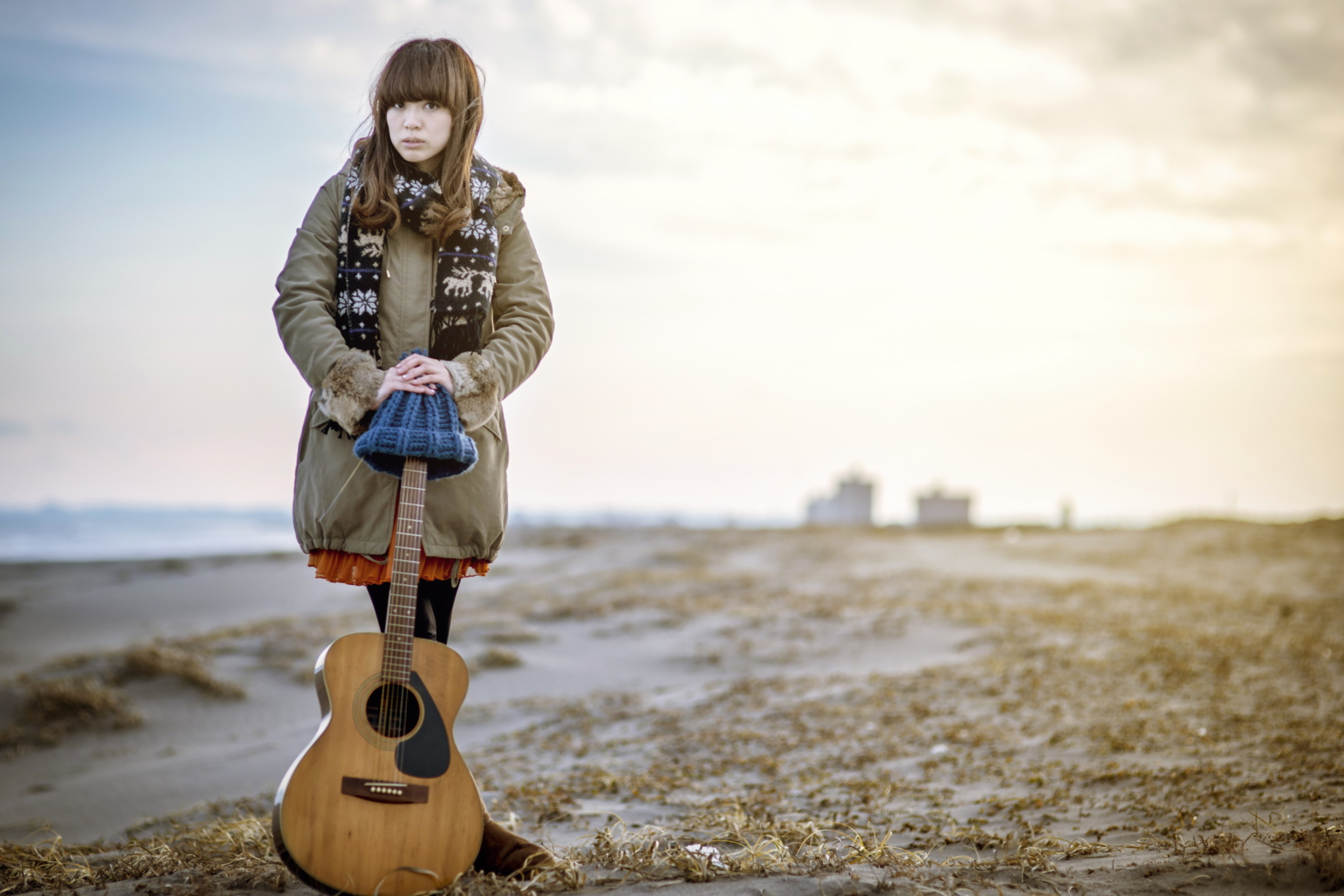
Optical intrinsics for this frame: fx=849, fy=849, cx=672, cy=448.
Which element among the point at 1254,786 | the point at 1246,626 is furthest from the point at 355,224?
the point at 1246,626

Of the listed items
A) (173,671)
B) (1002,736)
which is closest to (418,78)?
(1002,736)

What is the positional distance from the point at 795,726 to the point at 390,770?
12.7 ft

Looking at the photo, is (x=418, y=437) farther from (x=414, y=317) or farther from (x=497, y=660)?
(x=497, y=660)

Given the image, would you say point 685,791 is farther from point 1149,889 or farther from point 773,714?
point 1149,889

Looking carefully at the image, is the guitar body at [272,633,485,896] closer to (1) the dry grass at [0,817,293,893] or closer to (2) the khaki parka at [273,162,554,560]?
(2) the khaki parka at [273,162,554,560]

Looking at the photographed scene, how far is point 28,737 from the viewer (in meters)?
6.18

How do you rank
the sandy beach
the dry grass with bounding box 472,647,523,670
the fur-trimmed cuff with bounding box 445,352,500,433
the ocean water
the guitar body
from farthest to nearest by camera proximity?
the ocean water
the dry grass with bounding box 472,647,523,670
the sandy beach
the fur-trimmed cuff with bounding box 445,352,500,433
the guitar body

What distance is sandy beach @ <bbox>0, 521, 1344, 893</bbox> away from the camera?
9.71 feet

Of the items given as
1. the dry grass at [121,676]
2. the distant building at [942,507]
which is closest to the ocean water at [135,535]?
the dry grass at [121,676]

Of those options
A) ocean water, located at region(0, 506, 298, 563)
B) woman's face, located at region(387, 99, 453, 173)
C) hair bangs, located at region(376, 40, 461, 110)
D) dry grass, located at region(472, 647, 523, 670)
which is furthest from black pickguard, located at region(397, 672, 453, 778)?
ocean water, located at region(0, 506, 298, 563)

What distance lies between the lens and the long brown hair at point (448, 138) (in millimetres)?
2711

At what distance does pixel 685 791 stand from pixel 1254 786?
262cm

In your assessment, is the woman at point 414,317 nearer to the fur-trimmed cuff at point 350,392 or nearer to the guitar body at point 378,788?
the fur-trimmed cuff at point 350,392

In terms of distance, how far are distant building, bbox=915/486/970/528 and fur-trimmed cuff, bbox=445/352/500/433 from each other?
1310 inches
